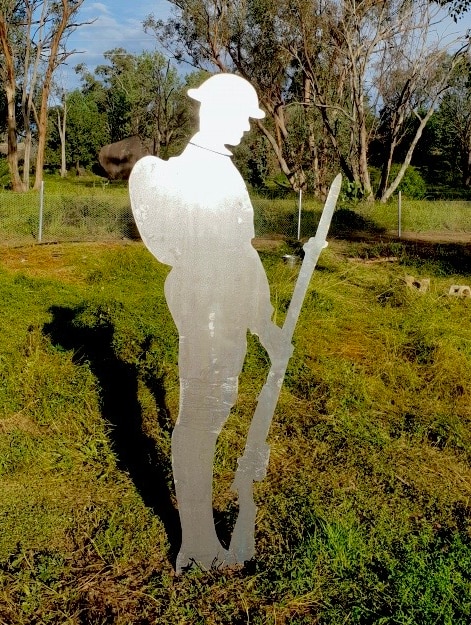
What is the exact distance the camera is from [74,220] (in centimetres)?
1316

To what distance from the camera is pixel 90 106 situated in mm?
44969

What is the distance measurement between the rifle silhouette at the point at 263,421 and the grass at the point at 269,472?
19 centimetres

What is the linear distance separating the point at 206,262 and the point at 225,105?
56 cm

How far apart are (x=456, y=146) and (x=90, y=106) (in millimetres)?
23977

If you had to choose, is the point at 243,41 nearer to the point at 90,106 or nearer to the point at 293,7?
the point at 293,7

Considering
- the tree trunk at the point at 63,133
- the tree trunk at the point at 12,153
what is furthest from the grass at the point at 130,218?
the tree trunk at the point at 63,133

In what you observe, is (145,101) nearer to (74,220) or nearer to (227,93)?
(74,220)

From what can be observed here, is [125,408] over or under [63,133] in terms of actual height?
under

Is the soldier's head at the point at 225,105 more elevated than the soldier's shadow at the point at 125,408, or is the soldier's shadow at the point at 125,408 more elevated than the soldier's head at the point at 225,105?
the soldier's head at the point at 225,105

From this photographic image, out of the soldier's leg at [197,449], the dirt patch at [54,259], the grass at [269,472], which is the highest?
the soldier's leg at [197,449]

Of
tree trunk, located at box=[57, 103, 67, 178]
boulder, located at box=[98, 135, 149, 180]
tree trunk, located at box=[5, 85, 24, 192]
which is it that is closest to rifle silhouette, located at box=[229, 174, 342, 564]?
tree trunk, located at box=[5, 85, 24, 192]

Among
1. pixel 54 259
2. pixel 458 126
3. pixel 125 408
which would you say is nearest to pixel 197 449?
pixel 125 408

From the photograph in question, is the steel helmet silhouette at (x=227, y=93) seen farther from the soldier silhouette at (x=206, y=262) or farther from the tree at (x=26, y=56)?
the tree at (x=26, y=56)

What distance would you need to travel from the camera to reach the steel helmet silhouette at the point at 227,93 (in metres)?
2.35
